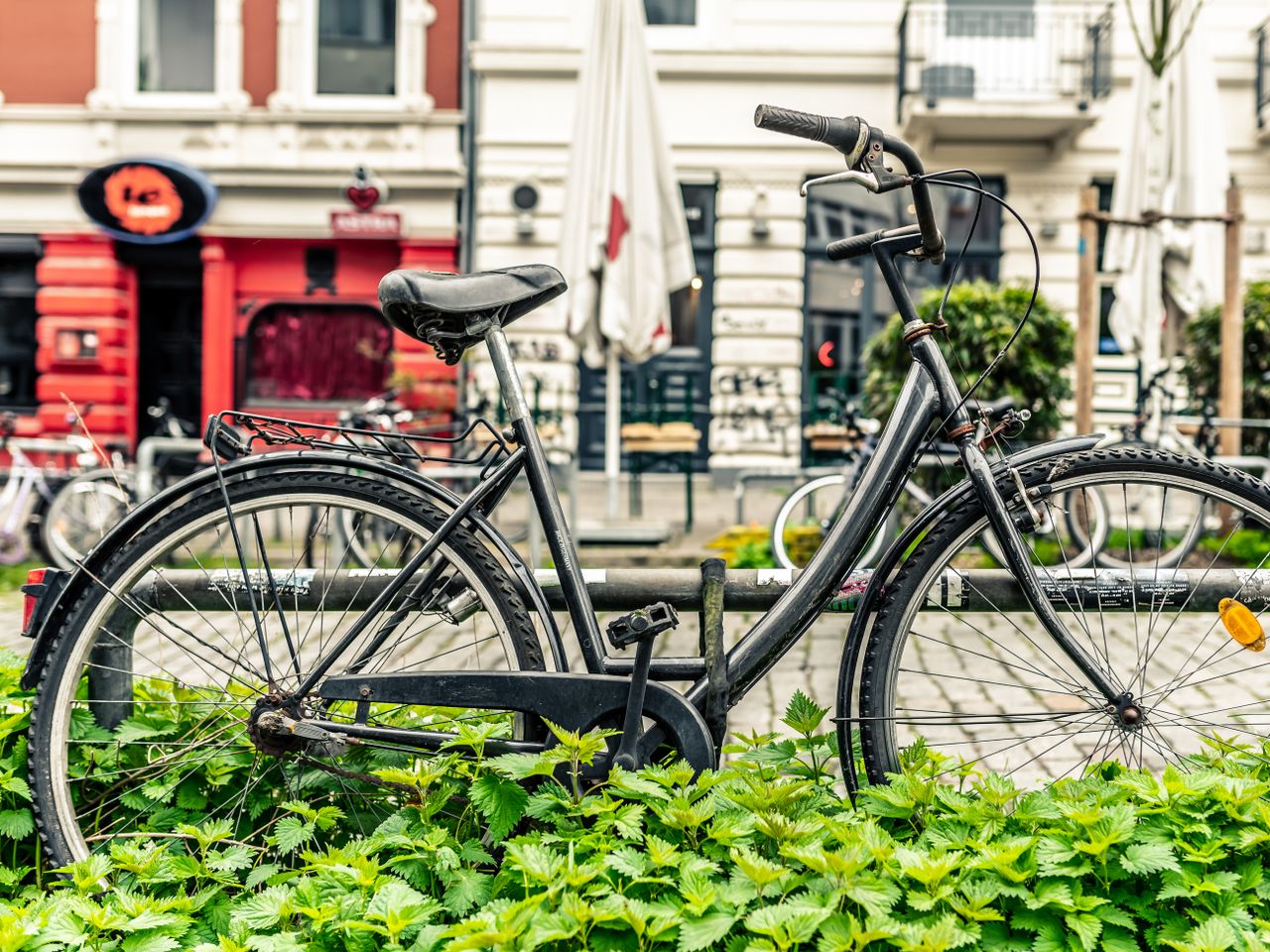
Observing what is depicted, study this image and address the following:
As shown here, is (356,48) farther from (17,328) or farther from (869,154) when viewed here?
(869,154)

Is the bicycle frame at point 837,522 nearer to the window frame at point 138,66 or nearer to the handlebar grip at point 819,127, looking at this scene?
the handlebar grip at point 819,127

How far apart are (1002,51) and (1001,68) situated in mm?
236

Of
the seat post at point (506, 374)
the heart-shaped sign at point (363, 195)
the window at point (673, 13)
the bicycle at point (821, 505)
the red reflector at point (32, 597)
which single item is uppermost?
the window at point (673, 13)

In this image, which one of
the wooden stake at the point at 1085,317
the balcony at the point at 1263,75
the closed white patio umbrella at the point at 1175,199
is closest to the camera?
the wooden stake at the point at 1085,317

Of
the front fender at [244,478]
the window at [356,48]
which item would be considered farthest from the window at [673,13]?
the front fender at [244,478]

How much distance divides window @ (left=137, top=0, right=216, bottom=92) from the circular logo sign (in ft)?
4.95

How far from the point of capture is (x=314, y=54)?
50.8ft

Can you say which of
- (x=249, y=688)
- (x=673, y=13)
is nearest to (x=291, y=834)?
(x=249, y=688)

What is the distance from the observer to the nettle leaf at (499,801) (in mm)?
1957

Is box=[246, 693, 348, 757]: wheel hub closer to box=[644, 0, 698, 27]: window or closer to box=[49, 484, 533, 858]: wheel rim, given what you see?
box=[49, 484, 533, 858]: wheel rim

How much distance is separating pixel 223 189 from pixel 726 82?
21.5 feet

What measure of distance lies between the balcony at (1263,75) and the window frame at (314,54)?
10.4 meters

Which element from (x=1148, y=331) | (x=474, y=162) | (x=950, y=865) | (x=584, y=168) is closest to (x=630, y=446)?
(x=584, y=168)

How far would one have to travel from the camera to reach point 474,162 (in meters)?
15.2
